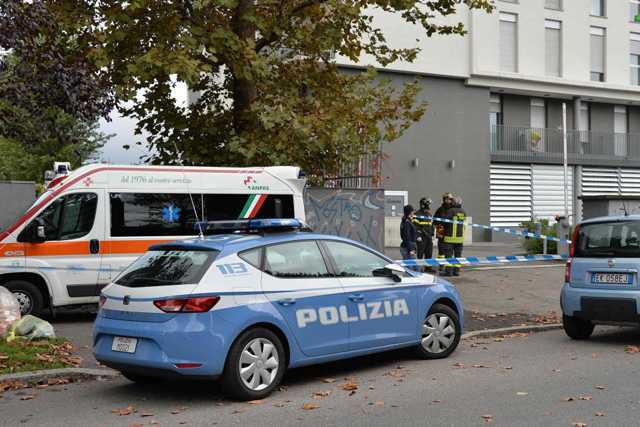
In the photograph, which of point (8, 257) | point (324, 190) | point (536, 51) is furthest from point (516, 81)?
point (8, 257)

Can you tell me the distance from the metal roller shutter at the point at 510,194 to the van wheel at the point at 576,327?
2231cm

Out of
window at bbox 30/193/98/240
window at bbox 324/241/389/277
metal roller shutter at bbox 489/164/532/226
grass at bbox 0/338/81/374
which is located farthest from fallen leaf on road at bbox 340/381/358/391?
metal roller shutter at bbox 489/164/532/226

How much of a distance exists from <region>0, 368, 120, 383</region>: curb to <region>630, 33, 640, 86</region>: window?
3374 cm

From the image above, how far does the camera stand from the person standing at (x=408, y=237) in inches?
651

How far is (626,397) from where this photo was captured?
22.4 ft

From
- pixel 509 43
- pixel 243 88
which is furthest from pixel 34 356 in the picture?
pixel 509 43

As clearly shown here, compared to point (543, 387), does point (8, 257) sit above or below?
above

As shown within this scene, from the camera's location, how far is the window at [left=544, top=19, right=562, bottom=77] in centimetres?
3344

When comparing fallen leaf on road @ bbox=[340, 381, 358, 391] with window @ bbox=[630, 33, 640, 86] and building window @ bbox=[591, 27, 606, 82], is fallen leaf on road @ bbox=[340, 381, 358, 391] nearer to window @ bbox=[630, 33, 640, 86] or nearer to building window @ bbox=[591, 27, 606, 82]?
building window @ bbox=[591, 27, 606, 82]

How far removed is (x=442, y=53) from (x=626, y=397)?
24.8 m

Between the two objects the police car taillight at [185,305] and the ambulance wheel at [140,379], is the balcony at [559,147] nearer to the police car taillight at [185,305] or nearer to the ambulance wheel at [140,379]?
the ambulance wheel at [140,379]

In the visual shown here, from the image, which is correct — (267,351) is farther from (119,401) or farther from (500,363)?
(500,363)

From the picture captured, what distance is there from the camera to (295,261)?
7.46 m

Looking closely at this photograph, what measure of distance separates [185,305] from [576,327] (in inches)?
227
